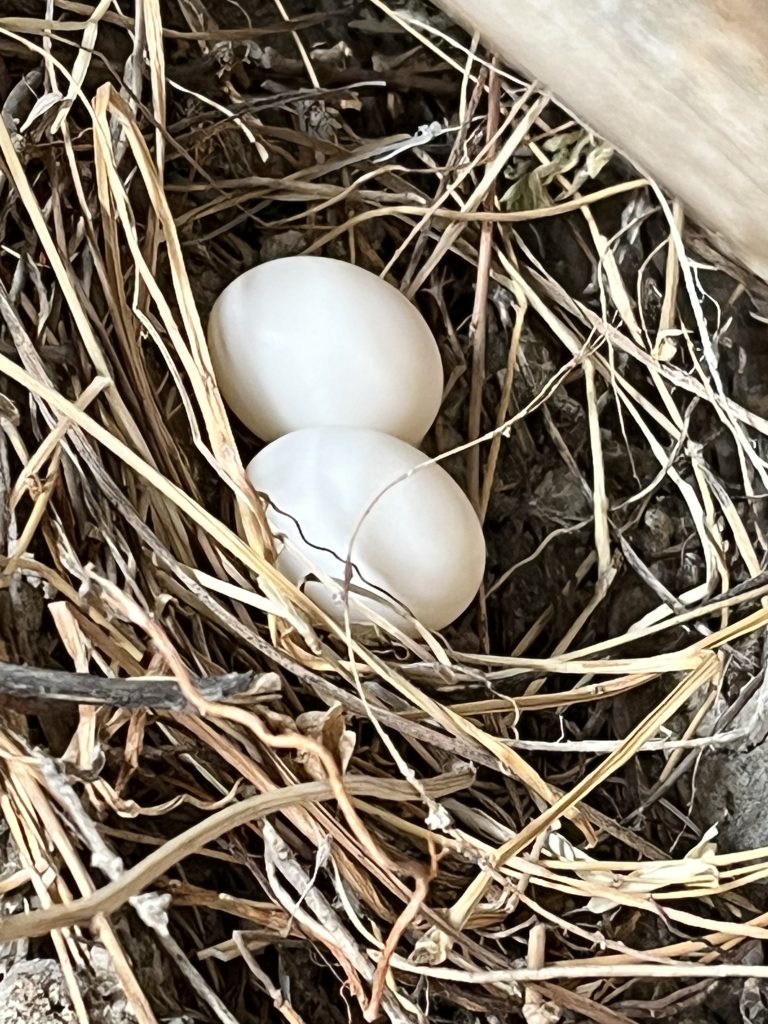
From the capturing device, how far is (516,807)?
0.75 metres

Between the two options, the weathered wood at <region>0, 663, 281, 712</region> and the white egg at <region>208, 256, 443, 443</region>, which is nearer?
the weathered wood at <region>0, 663, 281, 712</region>

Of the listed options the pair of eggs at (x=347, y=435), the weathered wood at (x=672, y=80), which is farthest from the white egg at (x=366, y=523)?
the weathered wood at (x=672, y=80)

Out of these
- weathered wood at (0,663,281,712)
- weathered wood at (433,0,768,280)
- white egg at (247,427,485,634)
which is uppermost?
weathered wood at (433,0,768,280)

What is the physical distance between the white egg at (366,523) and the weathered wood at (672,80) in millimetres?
297

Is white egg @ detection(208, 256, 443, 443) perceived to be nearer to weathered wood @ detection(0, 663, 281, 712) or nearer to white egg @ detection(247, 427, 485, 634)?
white egg @ detection(247, 427, 485, 634)

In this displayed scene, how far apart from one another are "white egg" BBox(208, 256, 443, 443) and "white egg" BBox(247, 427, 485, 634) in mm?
29

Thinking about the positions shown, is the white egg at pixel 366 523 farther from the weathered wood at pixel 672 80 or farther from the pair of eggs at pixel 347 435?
the weathered wood at pixel 672 80

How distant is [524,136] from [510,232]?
8 cm

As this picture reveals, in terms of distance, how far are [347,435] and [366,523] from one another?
0.06 metres

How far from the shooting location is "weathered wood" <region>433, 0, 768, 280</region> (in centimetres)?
66

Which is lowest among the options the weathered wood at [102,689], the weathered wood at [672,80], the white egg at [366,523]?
the weathered wood at [102,689]

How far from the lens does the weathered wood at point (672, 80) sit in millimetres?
664

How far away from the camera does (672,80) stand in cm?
72

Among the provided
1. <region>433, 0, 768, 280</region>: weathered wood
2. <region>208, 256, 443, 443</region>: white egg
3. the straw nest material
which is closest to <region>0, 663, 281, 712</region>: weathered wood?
the straw nest material
